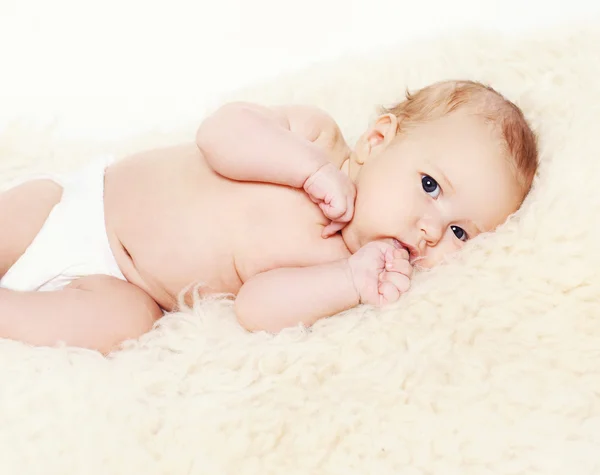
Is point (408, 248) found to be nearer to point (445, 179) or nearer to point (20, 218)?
point (445, 179)

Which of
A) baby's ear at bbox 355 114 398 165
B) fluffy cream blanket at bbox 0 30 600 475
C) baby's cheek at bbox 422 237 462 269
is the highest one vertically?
baby's ear at bbox 355 114 398 165

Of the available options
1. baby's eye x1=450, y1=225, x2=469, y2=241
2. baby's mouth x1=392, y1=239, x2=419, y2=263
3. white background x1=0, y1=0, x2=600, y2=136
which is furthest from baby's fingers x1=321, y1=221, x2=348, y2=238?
white background x1=0, y1=0, x2=600, y2=136

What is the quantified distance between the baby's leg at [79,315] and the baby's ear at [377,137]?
524mm

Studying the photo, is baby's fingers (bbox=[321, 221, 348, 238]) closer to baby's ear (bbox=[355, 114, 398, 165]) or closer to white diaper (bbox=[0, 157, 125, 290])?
baby's ear (bbox=[355, 114, 398, 165])

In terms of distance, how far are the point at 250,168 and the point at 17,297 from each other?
0.49 meters

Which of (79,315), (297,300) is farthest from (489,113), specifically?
(79,315)

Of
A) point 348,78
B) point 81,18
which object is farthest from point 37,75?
point 348,78

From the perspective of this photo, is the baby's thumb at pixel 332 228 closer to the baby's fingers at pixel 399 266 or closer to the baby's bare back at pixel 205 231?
the baby's bare back at pixel 205 231

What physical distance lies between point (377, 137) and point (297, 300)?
40 cm

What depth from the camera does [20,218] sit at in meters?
1.59

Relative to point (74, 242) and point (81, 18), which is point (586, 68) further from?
point (81, 18)

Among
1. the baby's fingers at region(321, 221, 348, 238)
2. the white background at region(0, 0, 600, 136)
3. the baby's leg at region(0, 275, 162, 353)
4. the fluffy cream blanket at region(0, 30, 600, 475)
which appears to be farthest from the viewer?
the white background at region(0, 0, 600, 136)

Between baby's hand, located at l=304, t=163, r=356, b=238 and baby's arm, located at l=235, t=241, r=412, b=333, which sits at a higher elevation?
baby's hand, located at l=304, t=163, r=356, b=238

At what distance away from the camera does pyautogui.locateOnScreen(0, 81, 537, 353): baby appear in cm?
144
